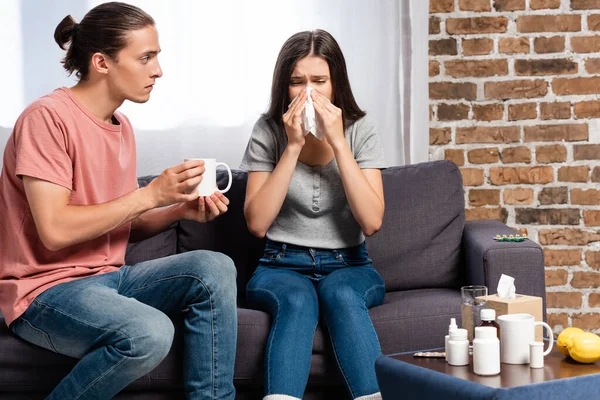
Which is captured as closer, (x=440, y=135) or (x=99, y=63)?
(x=99, y=63)

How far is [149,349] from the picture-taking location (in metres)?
1.69

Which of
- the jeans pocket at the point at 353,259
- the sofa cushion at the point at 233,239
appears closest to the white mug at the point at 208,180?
the jeans pocket at the point at 353,259

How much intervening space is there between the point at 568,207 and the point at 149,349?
1925mm

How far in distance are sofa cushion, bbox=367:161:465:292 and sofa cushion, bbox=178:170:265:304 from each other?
385 millimetres

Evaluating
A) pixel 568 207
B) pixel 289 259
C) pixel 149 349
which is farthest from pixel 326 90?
pixel 568 207

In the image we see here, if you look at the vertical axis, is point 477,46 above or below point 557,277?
above

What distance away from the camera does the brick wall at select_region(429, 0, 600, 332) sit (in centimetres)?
296

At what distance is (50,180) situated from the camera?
5.57 ft

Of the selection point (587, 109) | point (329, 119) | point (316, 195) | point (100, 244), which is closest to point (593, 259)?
point (587, 109)

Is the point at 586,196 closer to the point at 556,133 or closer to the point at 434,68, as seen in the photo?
the point at 556,133

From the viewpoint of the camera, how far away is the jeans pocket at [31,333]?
5.79ft

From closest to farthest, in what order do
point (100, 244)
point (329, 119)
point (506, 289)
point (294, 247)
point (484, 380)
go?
point (484, 380) → point (506, 289) → point (100, 244) → point (329, 119) → point (294, 247)

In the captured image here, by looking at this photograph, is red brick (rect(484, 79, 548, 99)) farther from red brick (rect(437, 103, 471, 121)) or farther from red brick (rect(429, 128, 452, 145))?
red brick (rect(429, 128, 452, 145))

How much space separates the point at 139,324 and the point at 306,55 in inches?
35.5
